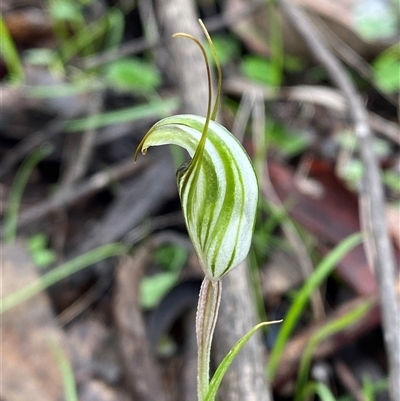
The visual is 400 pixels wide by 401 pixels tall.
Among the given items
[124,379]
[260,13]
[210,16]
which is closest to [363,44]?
[260,13]

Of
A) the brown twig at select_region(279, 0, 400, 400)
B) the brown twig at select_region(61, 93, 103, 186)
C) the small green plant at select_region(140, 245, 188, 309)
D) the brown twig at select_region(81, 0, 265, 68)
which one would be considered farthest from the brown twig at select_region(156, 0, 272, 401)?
the brown twig at select_region(81, 0, 265, 68)

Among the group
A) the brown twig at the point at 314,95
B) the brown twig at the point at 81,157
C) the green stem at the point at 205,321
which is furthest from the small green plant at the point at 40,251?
the green stem at the point at 205,321

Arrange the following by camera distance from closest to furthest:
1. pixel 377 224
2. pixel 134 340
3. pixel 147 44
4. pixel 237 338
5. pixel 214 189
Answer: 1. pixel 214 189
2. pixel 237 338
3. pixel 377 224
4. pixel 134 340
5. pixel 147 44

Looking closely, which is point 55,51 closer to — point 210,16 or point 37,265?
point 210,16

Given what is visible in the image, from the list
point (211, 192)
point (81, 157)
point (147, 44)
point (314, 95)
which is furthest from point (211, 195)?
point (147, 44)

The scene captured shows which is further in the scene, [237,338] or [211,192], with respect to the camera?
[237,338]

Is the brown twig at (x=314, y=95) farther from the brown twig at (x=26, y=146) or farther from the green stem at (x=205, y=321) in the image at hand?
the green stem at (x=205, y=321)

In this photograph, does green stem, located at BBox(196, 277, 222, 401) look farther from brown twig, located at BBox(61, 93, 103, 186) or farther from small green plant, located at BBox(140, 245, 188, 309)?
brown twig, located at BBox(61, 93, 103, 186)

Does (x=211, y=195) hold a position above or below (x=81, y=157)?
above

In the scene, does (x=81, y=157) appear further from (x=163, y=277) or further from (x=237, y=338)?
(x=237, y=338)
